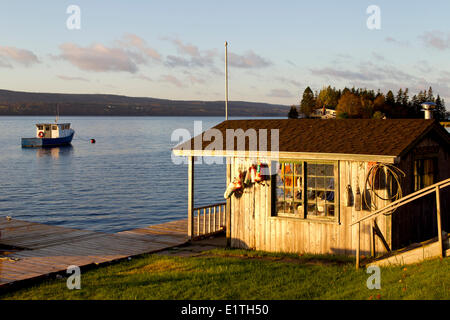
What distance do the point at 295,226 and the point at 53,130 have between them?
96.2 m

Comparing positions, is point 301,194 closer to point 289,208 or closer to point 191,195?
point 289,208

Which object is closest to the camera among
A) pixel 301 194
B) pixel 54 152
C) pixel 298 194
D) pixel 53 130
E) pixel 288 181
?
pixel 301 194

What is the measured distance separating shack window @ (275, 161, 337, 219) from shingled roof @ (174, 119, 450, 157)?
0.56 metres

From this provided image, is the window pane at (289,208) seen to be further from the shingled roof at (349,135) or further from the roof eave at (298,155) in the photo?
the shingled roof at (349,135)

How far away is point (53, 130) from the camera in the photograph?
103000 mm

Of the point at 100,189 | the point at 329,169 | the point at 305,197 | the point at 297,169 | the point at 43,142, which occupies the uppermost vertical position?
the point at 43,142

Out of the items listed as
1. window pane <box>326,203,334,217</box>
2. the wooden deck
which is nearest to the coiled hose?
window pane <box>326,203,334,217</box>

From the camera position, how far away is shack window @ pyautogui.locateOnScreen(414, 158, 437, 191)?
14.1 meters

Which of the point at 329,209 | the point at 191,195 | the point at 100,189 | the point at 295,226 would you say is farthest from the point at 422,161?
the point at 100,189

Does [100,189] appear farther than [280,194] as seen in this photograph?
Yes

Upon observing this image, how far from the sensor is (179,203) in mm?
42156

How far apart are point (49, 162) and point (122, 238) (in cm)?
6578

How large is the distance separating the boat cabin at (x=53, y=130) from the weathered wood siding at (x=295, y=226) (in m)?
90.4

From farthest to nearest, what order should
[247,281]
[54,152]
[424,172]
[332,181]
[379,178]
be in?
[54,152], [332,181], [424,172], [379,178], [247,281]
